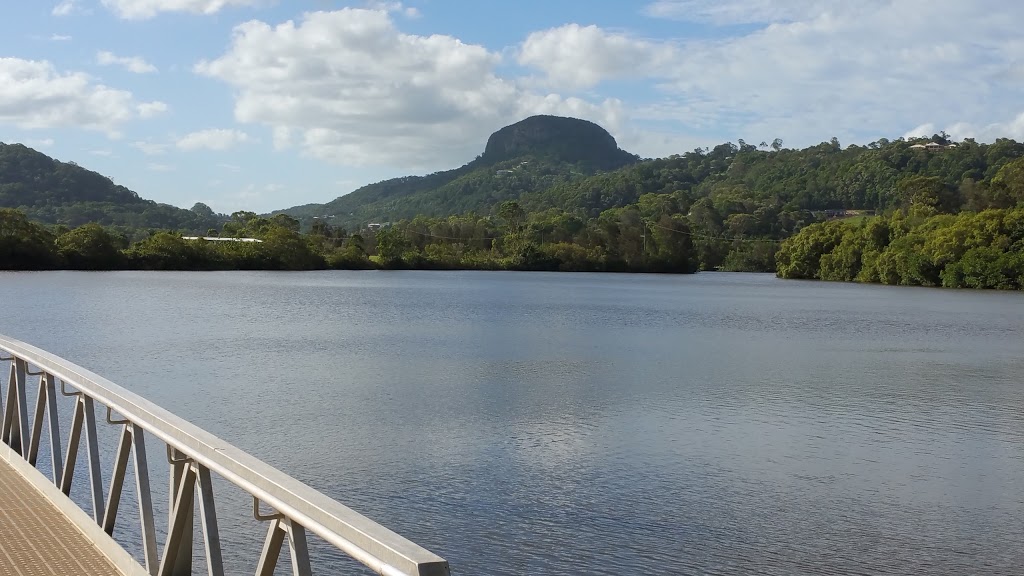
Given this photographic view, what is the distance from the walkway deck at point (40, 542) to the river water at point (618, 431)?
3721 mm

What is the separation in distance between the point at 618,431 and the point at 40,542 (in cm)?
1335

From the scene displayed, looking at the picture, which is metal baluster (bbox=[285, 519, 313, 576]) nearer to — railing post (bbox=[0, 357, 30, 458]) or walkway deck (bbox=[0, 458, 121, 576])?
walkway deck (bbox=[0, 458, 121, 576])

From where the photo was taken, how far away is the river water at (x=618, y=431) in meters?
11.7

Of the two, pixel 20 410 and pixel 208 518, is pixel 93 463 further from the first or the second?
pixel 208 518

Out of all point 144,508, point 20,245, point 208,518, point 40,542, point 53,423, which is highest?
point 20,245

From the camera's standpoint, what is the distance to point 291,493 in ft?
12.1

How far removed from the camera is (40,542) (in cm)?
631

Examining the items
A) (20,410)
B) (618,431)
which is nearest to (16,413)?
(20,410)

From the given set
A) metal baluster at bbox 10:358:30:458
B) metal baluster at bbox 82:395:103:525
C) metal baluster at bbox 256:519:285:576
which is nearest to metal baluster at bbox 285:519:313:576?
metal baluster at bbox 256:519:285:576

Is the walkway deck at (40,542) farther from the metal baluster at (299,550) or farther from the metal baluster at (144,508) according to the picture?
the metal baluster at (299,550)

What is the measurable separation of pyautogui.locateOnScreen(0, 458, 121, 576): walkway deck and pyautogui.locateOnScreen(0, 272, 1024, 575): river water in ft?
12.2

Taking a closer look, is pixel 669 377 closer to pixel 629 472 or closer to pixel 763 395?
pixel 763 395

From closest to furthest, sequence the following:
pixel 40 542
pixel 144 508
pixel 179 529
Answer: pixel 179 529, pixel 144 508, pixel 40 542

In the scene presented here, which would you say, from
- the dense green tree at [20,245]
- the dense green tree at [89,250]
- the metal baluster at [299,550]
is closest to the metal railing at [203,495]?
the metal baluster at [299,550]
